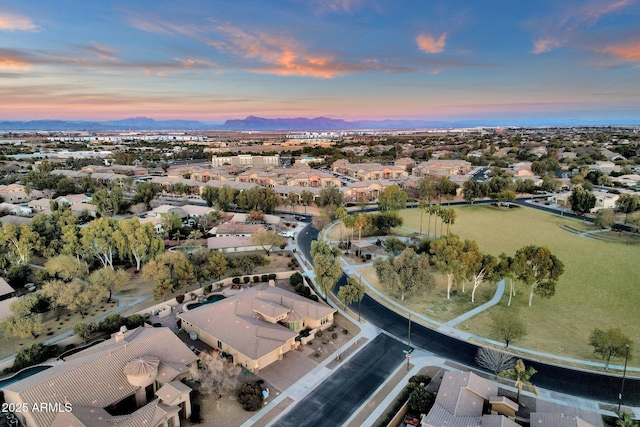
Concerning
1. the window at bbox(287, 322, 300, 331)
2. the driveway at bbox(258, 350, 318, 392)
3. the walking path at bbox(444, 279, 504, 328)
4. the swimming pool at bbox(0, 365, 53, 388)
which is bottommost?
the driveway at bbox(258, 350, 318, 392)

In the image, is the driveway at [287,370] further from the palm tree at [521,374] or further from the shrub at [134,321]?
Answer: the palm tree at [521,374]

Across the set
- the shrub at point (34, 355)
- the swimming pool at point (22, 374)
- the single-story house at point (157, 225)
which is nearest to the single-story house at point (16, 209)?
the single-story house at point (157, 225)

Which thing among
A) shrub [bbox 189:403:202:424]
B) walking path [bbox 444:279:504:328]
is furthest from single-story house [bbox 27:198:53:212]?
walking path [bbox 444:279:504:328]

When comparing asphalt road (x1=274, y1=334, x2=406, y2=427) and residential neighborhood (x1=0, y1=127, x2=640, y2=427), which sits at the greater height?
residential neighborhood (x1=0, y1=127, x2=640, y2=427)

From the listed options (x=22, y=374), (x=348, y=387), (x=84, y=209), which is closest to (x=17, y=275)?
(x=22, y=374)

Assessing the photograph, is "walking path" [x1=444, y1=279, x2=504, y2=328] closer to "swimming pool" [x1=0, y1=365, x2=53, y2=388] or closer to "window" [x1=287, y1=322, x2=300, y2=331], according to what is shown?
"window" [x1=287, y1=322, x2=300, y2=331]

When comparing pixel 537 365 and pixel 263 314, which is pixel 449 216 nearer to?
pixel 537 365

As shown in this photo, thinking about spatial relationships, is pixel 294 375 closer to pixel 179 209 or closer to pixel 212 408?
pixel 212 408
